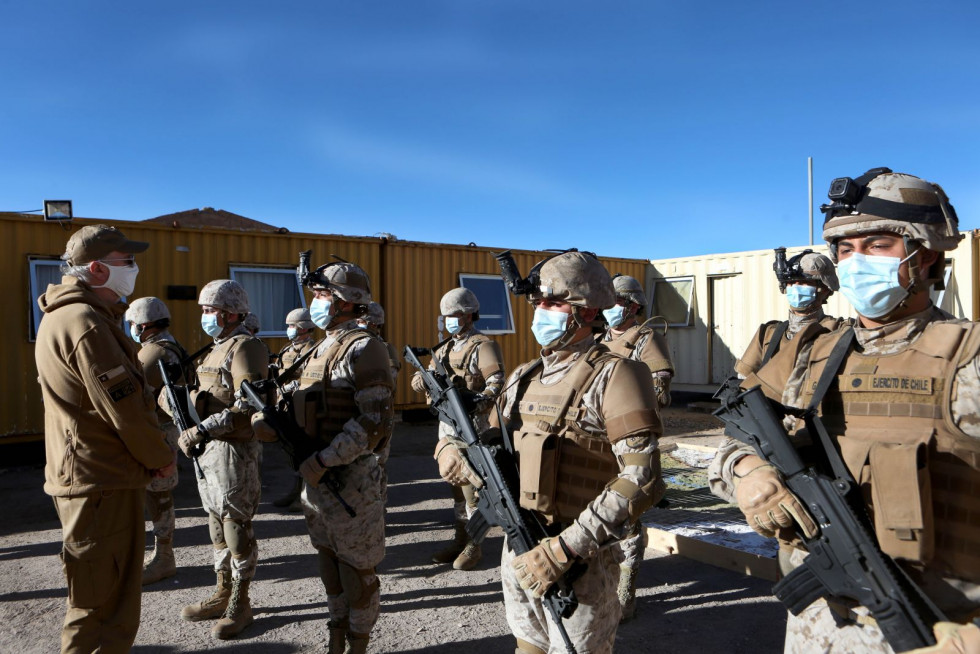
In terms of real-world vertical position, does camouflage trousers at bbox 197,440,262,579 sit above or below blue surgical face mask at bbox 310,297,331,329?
below

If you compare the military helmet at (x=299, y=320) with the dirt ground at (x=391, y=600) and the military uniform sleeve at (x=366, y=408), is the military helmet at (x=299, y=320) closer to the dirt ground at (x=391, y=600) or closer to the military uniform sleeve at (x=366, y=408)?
the dirt ground at (x=391, y=600)

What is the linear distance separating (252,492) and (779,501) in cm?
353

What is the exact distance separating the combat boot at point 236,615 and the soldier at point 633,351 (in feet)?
8.13

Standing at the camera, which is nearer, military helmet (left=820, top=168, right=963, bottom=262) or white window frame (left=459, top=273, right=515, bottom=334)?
military helmet (left=820, top=168, right=963, bottom=262)

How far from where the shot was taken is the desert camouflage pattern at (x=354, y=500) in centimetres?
350

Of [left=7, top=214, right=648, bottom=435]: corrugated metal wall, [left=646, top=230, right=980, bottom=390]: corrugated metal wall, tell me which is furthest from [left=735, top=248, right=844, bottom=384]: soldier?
[left=7, top=214, right=648, bottom=435]: corrugated metal wall

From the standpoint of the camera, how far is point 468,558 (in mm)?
5418

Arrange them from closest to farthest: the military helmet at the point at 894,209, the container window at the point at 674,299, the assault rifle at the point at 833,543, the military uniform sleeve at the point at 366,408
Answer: the assault rifle at the point at 833,543
the military helmet at the point at 894,209
the military uniform sleeve at the point at 366,408
the container window at the point at 674,299

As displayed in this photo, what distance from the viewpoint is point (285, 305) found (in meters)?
10.8

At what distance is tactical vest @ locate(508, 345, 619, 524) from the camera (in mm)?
2473

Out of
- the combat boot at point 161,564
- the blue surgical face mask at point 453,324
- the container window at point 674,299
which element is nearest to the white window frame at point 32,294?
the combat boot at point 161,564

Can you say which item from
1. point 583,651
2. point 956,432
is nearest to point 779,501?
point 956,432

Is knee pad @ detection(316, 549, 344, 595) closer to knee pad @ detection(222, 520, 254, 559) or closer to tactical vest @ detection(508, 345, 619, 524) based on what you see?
knee pad @ detection(222, 520, 254, 559)

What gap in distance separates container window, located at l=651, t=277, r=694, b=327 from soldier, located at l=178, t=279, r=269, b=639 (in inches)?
479
